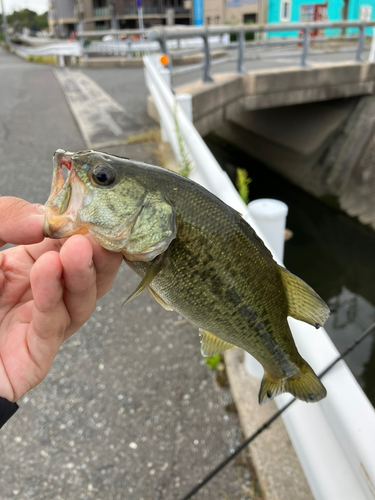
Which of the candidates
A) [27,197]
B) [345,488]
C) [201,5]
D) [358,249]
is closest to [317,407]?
[345,488]

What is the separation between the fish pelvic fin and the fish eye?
3.65 ft

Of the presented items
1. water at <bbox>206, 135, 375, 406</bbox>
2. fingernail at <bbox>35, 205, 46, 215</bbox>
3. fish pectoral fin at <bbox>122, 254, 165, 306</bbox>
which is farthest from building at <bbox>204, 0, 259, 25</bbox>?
fish pectoral fin at <bbox>122, 254, 165, 306</bbox>

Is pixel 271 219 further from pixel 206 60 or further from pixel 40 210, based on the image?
pixel 206 60

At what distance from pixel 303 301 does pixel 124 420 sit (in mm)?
1890

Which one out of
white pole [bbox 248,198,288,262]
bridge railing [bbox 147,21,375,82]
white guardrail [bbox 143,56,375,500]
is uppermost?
bridge railing [bbox 147,21,375,82]

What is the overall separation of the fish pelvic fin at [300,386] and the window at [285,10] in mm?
37897

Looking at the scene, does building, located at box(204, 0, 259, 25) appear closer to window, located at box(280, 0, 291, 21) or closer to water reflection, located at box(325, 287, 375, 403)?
window, located at box(280, 0, 291, 21)

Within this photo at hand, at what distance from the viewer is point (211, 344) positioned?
6.06ft

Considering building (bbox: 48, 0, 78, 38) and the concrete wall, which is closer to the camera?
the concrete wall

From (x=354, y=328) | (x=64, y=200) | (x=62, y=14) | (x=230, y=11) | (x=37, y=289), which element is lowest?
(x=354, y=328)

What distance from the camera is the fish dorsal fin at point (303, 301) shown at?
1590 millimetres

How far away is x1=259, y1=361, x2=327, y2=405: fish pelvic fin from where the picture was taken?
1.55m

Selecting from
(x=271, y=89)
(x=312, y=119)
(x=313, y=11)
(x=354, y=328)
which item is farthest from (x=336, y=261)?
(x=313, y=11)

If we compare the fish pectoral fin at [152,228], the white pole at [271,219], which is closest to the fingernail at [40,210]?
the fish pectoral fin at [152,228]
